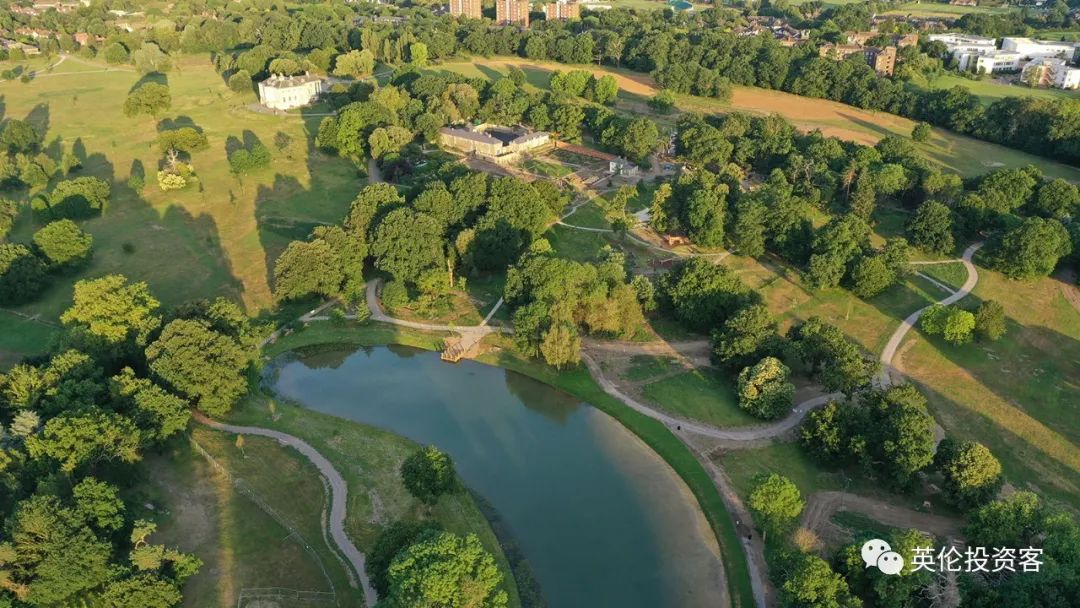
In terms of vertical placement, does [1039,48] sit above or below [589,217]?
above

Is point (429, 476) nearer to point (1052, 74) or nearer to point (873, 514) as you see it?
point (873, 514)

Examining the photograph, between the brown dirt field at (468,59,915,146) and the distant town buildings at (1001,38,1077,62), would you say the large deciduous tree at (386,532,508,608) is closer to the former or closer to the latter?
the brown dirt field at (468,59,915,146)

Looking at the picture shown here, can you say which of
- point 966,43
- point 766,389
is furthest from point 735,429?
point 966,43

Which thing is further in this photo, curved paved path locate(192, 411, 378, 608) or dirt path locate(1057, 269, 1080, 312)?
dirt path locate(1057, 269, 1080, 312)

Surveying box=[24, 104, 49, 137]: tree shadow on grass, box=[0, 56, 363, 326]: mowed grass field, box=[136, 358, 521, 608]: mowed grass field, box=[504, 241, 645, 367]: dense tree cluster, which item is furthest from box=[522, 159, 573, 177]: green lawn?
box=[24, 104, 49, 137]: tree shadow on grass

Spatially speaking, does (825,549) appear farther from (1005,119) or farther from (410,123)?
(1005,119)

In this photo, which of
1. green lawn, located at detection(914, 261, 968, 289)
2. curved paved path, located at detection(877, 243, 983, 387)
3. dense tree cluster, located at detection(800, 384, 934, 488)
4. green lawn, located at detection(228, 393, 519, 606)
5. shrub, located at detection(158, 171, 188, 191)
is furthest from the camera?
shrub, located at detection(158, 171, 188, 191)

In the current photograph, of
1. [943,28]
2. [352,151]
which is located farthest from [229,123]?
[943,28]
